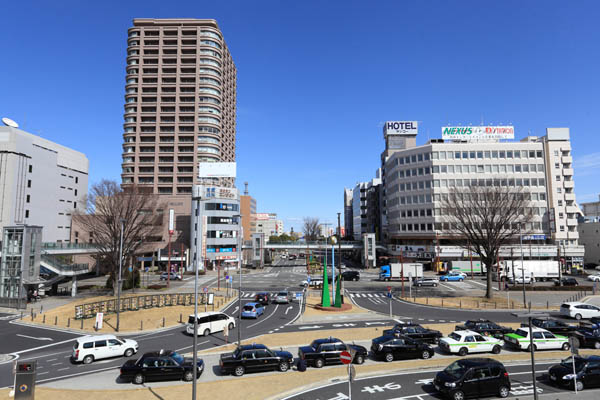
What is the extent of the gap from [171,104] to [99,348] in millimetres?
94586

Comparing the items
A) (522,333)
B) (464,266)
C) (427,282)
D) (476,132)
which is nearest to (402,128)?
(476,132)

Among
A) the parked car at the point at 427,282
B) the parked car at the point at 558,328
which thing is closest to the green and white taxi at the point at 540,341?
the parked car at the point at 558,328

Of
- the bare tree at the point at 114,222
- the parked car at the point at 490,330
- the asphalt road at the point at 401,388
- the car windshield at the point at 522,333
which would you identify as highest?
the bare tree at the point at 114,222

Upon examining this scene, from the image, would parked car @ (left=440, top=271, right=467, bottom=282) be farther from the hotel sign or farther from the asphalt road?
the asphalt road

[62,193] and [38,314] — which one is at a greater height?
[62,193]

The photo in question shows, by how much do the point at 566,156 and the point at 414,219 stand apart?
128ft

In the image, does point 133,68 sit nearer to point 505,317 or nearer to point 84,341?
point 84,341

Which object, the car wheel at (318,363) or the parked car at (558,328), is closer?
the car wheel at (318,363)

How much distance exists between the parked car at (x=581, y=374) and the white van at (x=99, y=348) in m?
26.5

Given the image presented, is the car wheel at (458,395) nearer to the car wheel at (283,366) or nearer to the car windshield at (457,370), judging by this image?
the car windshield at (457,370)

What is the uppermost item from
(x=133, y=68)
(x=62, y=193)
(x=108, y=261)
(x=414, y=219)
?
(x=133, y=68)

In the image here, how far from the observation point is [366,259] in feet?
307

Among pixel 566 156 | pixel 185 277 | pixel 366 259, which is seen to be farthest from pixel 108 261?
pixel 566 156

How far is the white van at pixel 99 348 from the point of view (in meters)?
23.4
